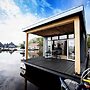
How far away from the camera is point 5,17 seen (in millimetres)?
27250

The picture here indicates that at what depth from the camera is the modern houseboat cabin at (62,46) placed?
512cm

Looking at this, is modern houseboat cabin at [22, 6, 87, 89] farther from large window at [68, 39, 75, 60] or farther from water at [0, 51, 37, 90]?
water at [0, 51, 37, 90]

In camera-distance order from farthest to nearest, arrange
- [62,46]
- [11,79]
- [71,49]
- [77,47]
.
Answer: [62,46] < [71,49] < [11,79] < [77,47]

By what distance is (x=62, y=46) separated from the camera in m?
11.2

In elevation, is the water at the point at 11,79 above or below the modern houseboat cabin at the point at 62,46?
below

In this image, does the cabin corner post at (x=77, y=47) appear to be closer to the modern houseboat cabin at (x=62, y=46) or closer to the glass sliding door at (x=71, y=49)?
the modern houseboat cabin at (x=62, y=46)

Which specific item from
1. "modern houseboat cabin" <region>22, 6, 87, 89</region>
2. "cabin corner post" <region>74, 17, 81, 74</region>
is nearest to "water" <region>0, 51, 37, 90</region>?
"modern houseboat cabin" <region>22, 6, 87, 89</region>

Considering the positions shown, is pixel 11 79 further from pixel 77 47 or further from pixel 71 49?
pixel 71 49

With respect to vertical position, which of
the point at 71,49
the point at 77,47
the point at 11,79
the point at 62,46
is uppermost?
the point at 62,46

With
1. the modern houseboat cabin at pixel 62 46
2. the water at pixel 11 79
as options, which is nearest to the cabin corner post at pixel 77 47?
the modern houseboat cabin at pixel 62 46

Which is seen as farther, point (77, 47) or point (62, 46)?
point (62, 46)

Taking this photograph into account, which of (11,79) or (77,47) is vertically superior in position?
(77,47)

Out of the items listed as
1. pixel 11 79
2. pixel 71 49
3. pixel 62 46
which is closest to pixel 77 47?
pixel 11 79

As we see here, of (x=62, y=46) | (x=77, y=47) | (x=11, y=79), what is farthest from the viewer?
(x=62, y=46)
